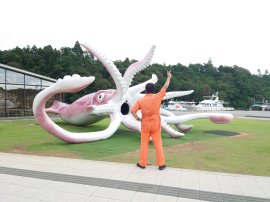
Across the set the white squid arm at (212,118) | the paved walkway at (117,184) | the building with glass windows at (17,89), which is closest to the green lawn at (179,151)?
the white squid arm at (212,118)

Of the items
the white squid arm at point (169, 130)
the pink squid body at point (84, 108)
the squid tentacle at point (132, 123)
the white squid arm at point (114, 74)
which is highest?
the white squid arm at point (114, 74)

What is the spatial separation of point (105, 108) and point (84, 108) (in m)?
1.92

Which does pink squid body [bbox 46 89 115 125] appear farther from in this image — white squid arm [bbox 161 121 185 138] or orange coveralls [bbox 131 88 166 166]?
orange coveralls [bbox 131 88 166 166]

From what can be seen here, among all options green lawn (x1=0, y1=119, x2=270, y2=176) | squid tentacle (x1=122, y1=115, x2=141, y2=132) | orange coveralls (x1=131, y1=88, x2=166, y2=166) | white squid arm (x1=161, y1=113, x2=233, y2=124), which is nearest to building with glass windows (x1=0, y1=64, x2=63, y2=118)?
green lawn (x1=0, y1=119, x2=270, y2=176)

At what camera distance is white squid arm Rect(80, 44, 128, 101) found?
9906mm

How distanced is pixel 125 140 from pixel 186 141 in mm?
2085

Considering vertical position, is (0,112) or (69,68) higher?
(69,68)

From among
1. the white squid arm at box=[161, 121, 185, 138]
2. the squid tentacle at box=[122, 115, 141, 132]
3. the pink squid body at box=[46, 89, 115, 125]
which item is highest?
the pink squid body at box=[46, 89, 115, 125]

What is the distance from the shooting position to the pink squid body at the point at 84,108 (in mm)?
11775

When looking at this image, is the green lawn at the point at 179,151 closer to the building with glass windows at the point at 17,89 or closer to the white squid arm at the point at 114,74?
the white squid arm at the point at 114,74

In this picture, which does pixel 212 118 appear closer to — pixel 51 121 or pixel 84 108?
pixel 84 108

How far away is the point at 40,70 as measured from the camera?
45812 millimetres

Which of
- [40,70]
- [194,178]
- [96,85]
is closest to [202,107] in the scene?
[96,85]

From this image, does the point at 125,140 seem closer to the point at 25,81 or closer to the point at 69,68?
the point at 25,81
